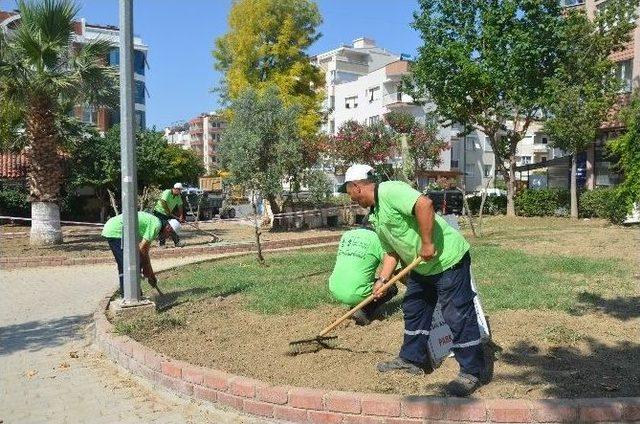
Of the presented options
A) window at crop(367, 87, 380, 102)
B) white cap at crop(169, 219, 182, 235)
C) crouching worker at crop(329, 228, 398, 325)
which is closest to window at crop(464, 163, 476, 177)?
window at crop(367, 87, 380, 102)

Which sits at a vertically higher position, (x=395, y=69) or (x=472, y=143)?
(x=395, y=69)

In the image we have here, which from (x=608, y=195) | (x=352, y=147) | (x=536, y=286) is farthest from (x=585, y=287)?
(x=352, y=147)

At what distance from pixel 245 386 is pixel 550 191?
23.9 m

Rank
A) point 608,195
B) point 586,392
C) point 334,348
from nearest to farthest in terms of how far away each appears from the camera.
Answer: point 586,392
point 334,348
point 608,195

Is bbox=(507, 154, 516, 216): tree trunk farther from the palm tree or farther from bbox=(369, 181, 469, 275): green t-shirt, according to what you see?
bbox=(369, 181, 469, 275): green t-shirt

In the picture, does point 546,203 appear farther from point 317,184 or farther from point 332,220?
point 317,184

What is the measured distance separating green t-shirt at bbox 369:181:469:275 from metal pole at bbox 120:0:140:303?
3128 millimetres

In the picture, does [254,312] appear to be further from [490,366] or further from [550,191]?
[550,191]

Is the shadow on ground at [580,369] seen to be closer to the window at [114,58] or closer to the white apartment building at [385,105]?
the window at [114,58]

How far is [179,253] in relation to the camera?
1358cm

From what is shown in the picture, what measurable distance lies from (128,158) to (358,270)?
2686mm

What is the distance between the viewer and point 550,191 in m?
25.9

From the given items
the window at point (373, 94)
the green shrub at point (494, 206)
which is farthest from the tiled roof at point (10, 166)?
the window at point (373, 94)

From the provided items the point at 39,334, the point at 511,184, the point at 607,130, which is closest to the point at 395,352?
the point at 39,334
